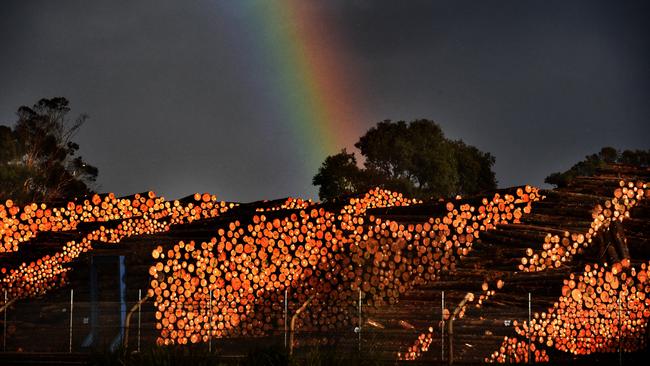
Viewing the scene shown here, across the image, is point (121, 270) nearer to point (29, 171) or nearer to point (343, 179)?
point (29, 171)

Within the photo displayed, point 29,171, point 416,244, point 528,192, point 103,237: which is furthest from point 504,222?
point 29,171

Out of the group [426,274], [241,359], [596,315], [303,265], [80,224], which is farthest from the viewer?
[80,224]

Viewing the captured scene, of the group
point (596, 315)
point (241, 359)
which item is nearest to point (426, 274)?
point (596, 315)

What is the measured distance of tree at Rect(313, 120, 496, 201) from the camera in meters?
55.3

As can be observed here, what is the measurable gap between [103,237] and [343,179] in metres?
32.6

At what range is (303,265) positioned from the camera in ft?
64.7

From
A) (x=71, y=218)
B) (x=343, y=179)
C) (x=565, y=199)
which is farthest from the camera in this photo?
(x=343, y=179)

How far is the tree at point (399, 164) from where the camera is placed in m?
55.3

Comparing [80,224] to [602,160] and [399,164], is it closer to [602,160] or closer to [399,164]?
[399,164]

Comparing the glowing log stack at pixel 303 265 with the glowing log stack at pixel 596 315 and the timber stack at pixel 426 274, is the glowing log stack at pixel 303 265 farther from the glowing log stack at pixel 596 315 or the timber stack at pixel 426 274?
the glowing log stack at pixel 596 315

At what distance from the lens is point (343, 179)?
5531cm

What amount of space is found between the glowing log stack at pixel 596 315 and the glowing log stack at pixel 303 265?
263cm

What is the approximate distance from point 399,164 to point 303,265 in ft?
123

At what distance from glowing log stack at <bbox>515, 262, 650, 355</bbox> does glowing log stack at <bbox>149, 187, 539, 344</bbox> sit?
2632 mm
